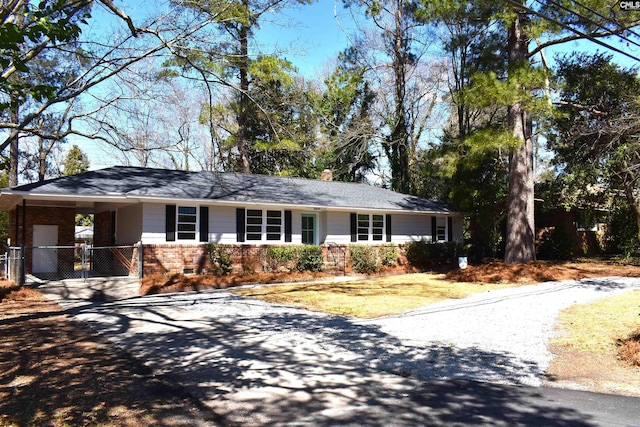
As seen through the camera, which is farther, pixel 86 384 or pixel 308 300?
pixel 308 300

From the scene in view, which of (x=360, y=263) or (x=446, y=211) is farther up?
(x=446, y=211)

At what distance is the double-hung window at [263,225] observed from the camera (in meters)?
18.3

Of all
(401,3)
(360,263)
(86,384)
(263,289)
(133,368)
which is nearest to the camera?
(86,384)

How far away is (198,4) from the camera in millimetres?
10461

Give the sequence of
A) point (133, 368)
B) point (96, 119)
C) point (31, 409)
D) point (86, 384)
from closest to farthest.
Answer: point (31, 409) < point (86, 384) < point (133, 368) < point (96, 119)

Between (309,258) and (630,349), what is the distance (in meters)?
13.3

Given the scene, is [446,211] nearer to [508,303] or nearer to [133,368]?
[508,303]

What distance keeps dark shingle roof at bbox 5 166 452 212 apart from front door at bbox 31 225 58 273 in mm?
3737

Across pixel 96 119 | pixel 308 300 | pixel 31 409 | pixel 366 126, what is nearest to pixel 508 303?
pixel 308 300

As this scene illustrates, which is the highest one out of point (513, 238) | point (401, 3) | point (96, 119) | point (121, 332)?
point (401, 3)

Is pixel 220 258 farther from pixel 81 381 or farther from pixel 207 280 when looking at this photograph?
pixel 81 381

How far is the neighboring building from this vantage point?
1556 cm

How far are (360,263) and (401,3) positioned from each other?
1727 centimetres

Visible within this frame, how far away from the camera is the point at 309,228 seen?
20.4 m
